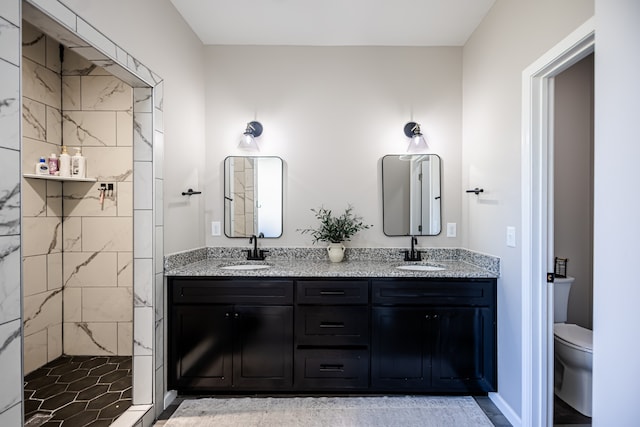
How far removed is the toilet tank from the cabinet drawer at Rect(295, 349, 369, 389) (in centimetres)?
154

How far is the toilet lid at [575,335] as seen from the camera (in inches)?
82.0

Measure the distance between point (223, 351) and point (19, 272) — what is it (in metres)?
1.39

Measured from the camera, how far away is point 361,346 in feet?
7.49

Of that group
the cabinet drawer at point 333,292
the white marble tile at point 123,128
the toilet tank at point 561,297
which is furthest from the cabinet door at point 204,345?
the toilet tank at point 561,297

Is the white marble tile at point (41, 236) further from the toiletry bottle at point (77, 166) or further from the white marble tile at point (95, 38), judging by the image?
the white marble tile at point (95, 38)

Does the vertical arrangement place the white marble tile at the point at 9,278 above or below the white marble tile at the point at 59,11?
below

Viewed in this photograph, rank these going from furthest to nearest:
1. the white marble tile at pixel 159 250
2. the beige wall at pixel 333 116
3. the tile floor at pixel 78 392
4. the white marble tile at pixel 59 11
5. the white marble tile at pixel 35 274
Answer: the beige wall at pixel 333 116 < the white marble tile at pixel 35 274 < the white marble tile at pixel 159 250 < the tile floor at pixel 78 392 < the white marble tile at pixel 59 11

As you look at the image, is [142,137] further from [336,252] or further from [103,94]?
[336,252]

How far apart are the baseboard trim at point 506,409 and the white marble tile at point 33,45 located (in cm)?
427

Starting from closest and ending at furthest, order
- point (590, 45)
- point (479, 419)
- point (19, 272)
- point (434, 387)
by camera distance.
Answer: point (19, 272) < point (590, 45) < point (479, 419) < point (434, 387)

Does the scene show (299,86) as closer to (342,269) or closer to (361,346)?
(342,269)

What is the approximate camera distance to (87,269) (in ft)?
9.24

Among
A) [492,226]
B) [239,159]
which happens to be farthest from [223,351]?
[492,226]

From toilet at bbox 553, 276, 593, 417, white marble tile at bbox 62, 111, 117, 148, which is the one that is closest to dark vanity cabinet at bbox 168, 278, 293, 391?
white marble tile at bbox 62, 111, 117, 148
